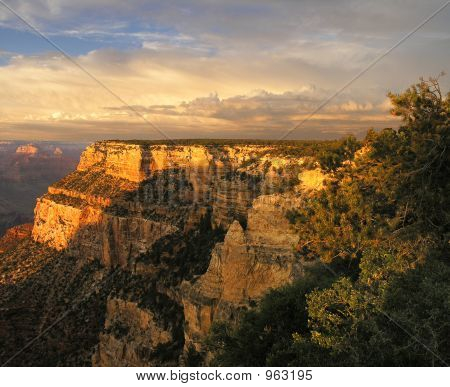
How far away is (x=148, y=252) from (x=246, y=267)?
24.9m

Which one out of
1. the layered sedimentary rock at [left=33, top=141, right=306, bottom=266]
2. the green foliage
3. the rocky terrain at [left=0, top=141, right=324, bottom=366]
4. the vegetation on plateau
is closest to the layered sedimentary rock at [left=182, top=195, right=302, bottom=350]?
the rocky terrain at [left=0, top=141, right=324, bottom=366]

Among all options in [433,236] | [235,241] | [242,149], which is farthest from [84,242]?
[433,236]

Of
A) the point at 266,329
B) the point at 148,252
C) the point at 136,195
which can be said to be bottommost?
the point at 148,252

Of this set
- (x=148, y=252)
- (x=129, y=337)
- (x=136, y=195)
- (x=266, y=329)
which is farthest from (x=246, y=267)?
(x=136, y=195)

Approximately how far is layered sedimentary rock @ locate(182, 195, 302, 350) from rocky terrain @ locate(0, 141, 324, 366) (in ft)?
0.22

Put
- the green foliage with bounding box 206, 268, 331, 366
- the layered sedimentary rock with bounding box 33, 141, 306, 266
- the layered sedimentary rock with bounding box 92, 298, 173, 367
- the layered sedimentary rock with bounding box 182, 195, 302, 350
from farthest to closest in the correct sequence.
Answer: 1. the layered sedimentary rock with bounding box 33, 141, 306, 266
2. the layered sedimentary rock with bounding box 92, 298, 173, 367
3. the layered sedimentary rock with bounding box 182, 195, 302, 350
4. the green foliage with bounding box 206, 268, 331, 366

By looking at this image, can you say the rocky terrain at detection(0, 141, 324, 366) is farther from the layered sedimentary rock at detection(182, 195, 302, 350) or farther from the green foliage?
the green foliage

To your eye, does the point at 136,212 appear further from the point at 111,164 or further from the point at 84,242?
the point at 111,164

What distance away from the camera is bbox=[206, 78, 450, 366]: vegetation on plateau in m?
8.89

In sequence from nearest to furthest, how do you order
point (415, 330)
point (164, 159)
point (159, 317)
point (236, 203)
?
point (415, 330) → point (159, 317) → point (236, 203) → point (164, 159)

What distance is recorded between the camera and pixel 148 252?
46375 mm

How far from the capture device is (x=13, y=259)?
204 ft

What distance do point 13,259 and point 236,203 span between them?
42352 mm

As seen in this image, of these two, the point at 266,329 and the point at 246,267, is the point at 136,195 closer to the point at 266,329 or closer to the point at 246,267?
the point at 246,267
